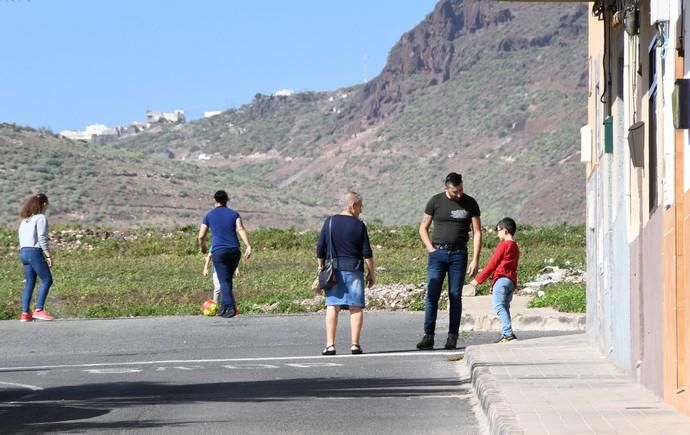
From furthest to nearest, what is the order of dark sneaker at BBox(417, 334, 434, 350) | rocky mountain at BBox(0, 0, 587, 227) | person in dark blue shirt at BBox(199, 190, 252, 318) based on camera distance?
rocky mountain at BBox(0, 0, 587, 227), person in dark blue shirt at BBox(199, 190, 252, 318), dark sneaker at BBox(417, 334, 434, 350)

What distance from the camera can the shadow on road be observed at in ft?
40.1

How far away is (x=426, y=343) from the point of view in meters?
19.4

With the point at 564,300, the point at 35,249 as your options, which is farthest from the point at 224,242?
the point at 564,300

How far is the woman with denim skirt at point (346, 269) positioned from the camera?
18719mm

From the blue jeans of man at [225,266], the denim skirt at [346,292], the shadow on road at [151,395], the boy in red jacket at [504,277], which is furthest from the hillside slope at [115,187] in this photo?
the shadow on road at [151,395]

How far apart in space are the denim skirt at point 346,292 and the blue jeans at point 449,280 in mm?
978

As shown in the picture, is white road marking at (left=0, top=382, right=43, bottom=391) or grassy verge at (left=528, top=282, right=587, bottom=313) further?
grassy verge at (left=528, top=282, right=587, bottom=313)

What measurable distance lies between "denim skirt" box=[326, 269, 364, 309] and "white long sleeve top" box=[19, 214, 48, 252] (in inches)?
295

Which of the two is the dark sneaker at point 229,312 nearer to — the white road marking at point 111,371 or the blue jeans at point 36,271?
the blue jeans at point 36,271

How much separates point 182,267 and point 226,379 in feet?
88.9

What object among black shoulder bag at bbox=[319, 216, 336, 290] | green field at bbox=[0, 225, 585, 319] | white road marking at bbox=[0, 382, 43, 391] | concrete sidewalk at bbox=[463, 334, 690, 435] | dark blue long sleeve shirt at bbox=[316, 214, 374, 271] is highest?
dark blue long sleeve shirt at bbox=[316, 214, 374, 271]

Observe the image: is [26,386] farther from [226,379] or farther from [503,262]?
[503,262]

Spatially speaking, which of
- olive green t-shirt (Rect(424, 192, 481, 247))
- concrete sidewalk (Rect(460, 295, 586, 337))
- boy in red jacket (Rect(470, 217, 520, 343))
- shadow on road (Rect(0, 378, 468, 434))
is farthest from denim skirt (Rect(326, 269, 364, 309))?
concrete sidewalk (Rect(460, 295, 586, 337))

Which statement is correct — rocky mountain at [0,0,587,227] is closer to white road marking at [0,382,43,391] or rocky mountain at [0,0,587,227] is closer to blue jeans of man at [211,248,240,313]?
blue jeans of man at [211,248,240,313]
